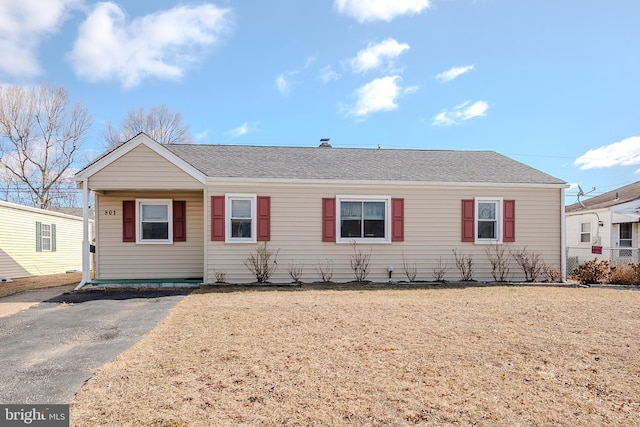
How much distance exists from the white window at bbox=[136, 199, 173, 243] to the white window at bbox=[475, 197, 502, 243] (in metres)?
9.37

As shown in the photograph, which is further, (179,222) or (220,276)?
(179,222)

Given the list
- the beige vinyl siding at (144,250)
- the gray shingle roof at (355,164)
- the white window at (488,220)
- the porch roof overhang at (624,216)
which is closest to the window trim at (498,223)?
the white window at (488,220)

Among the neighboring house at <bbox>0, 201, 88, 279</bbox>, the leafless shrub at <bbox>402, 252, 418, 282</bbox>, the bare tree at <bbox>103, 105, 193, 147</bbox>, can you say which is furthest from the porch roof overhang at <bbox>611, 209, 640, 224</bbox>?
the bare tree at <bbox>103, 105, 193, 147</bbox>

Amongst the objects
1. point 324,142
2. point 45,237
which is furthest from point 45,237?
point 324,142

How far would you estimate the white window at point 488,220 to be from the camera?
1181 centimetres

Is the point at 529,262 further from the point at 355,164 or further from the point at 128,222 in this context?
the point at 128,222

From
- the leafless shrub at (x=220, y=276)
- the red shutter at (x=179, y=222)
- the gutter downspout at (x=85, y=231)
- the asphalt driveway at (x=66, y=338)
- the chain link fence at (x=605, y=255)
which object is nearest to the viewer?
the asphalt driveway at (x=66, y=338)

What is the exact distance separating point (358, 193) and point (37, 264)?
13701mm

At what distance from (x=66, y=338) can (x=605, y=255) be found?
18.6 metres

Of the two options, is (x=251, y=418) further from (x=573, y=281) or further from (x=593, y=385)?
(x=573, y=281)

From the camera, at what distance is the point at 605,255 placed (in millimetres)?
16016

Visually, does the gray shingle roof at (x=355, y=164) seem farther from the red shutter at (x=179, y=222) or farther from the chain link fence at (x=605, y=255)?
the chain link fence at (x=605, y=255)

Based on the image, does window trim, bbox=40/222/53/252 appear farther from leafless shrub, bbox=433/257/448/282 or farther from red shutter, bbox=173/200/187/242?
leafless shrub, bbox=433/257/448/282

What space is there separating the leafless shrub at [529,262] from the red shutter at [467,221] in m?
1.49
